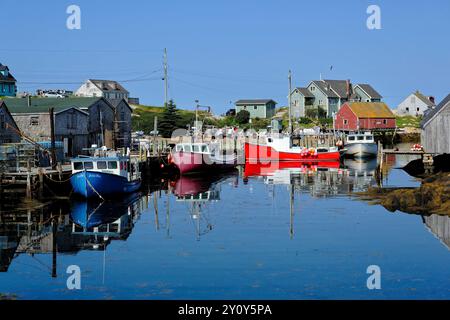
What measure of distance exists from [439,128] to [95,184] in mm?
22397

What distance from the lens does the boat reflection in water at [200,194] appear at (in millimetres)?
32844

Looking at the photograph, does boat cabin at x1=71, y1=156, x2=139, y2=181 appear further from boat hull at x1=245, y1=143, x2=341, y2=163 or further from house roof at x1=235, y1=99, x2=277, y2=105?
house roof at x1=235, y1=99, x2=277, y2=105

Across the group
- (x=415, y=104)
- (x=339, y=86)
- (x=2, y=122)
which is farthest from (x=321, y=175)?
(x=415, y=104)

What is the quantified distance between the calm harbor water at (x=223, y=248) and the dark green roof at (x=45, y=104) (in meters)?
17.7

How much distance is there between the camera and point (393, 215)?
34.3 meters

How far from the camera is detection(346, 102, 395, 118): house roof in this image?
10719 centimetres

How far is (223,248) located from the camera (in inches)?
→ 1034

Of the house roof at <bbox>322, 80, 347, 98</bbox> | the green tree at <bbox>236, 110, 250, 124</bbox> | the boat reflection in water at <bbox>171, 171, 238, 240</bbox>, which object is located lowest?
the boat reflection in water at <bbox>171, 171, 238, 240</bbox>

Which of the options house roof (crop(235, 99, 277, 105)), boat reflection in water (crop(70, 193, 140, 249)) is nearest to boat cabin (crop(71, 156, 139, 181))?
boat reflection in water (crop(70, 193, 140, 249))

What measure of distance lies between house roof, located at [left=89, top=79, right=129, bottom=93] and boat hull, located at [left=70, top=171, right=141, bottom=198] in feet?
270

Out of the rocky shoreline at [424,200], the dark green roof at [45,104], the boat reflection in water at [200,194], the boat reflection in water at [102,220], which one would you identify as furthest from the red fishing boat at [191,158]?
the rocky shoreline at [424,200]
